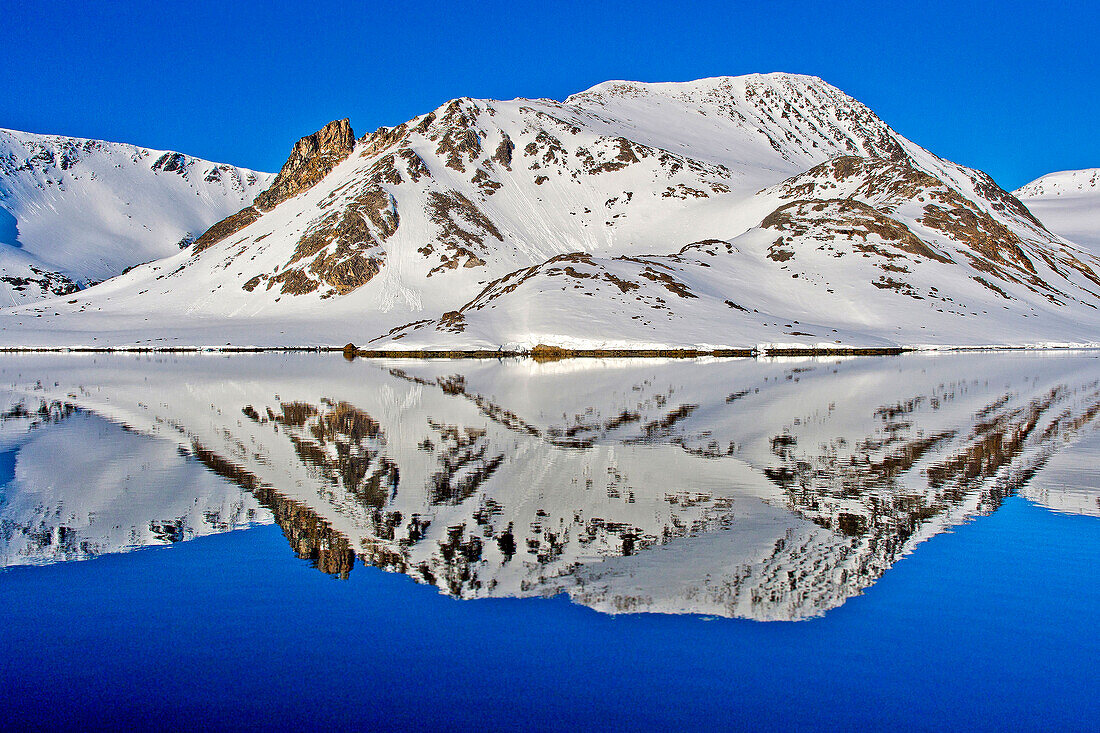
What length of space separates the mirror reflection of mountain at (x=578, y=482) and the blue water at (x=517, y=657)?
81 cm

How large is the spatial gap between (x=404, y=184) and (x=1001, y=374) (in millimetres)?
152995

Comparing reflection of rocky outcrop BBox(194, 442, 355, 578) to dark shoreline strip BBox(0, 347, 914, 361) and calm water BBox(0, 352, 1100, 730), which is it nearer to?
calm water BBox(0, 352, 1100, 730)

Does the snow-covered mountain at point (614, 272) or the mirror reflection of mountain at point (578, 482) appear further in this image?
the snow-covered mountain at point (614, 272)

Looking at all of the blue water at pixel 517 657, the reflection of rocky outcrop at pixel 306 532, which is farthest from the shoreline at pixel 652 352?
the blue water at pixel 517 657

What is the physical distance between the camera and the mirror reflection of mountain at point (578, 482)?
12188mm

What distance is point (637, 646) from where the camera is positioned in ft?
31.1

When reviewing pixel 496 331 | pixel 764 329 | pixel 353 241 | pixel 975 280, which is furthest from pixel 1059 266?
pixel 353 241

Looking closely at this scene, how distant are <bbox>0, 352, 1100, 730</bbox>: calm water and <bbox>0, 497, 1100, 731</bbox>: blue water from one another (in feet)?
0.13

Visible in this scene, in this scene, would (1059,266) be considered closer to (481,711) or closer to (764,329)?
(764,329)

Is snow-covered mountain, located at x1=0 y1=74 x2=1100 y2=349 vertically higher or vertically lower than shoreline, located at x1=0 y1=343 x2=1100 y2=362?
higher

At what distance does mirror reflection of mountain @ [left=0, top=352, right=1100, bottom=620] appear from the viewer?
1219 cm

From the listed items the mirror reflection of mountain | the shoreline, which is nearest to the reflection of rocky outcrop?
the mirror reflection of mountain

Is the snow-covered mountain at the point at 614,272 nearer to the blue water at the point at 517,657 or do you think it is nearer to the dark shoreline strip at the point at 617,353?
the dark shoreline strip at the point at 617,353

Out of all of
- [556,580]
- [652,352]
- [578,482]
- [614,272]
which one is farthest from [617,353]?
[556,580]
